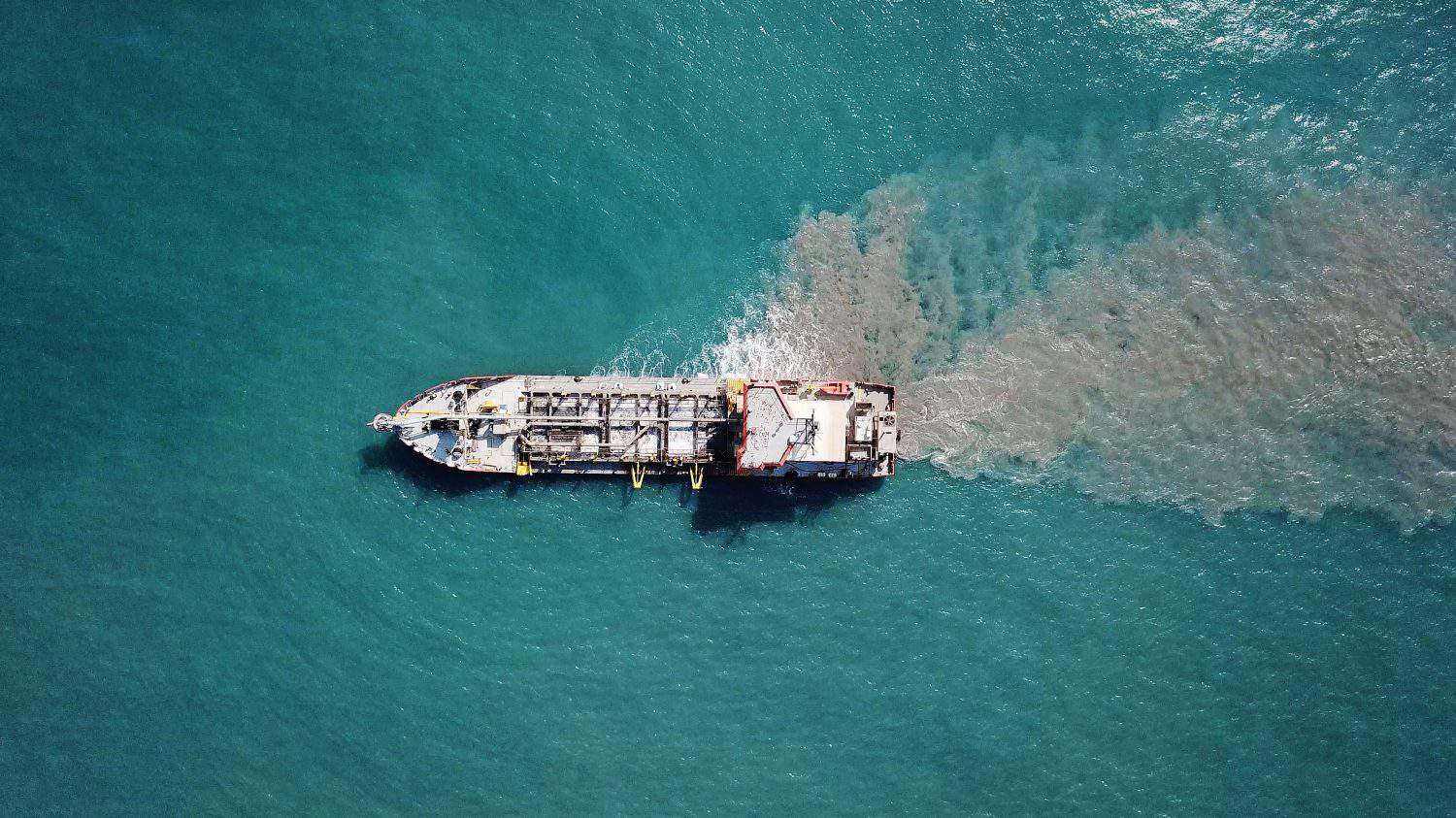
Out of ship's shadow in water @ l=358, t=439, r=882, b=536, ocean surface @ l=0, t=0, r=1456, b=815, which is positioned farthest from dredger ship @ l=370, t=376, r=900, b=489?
ocean surface @ l=0, t=0, r=1456, b=815

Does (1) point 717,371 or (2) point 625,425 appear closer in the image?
(2) point 625,425

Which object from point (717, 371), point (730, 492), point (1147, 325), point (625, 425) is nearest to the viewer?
point (625, 425)

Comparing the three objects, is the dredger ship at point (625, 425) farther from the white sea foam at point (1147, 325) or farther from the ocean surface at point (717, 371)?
the white sea foam at point (1147, 325)

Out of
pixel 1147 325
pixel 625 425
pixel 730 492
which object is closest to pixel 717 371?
pixel 625 425

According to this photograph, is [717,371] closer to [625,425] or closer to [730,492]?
[625,425]

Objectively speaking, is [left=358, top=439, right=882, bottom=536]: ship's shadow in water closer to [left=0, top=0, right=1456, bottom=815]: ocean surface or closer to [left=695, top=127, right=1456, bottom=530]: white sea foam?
[left=0, top=0, right=1456, bottom=815]: ocean surface

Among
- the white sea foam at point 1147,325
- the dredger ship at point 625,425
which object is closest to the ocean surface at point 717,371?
the white sea foam at point 1147,325
